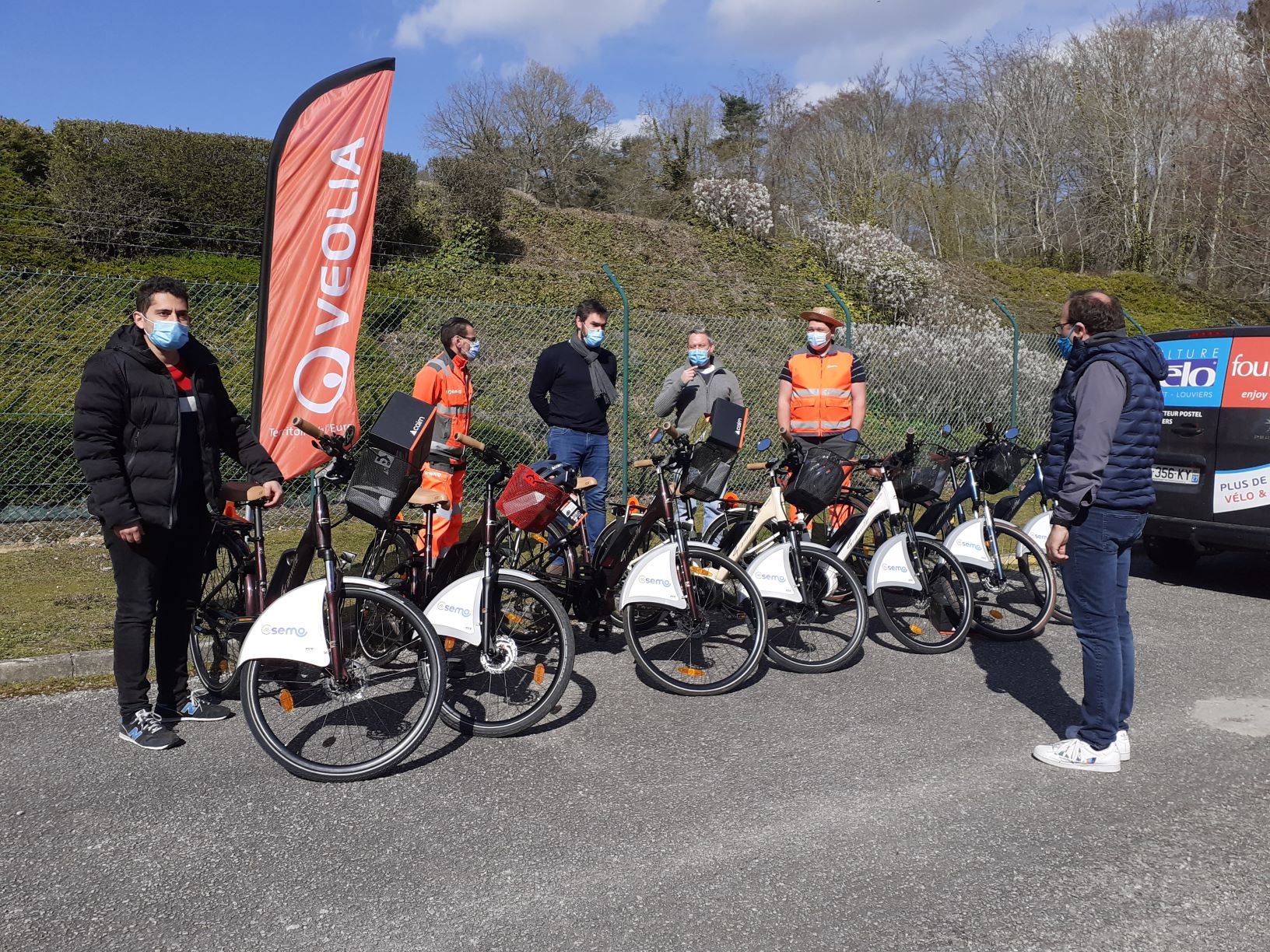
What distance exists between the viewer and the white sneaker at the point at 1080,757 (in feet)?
13.6

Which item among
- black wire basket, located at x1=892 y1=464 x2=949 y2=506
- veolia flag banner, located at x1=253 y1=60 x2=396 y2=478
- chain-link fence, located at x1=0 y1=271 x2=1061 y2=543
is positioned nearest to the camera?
black wire basket, located at x1=892 y1=464 x2=949 y2=506

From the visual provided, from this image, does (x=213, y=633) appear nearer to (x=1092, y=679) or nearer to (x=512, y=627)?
(x=512, y=627)

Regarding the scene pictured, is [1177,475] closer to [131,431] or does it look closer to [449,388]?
[449,388]

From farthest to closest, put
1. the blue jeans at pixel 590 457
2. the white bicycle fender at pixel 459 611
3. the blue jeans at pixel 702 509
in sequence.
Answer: the blue jeans at pixel 590 457
the blue jeans at pixel 702 509
the white bicycle fender at pixel 459 611

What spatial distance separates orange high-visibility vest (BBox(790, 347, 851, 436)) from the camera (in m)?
7.07

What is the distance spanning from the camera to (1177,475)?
24.3 ft

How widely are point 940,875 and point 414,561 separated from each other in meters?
2.87

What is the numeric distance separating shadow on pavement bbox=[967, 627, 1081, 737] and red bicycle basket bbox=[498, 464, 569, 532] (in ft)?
8.30

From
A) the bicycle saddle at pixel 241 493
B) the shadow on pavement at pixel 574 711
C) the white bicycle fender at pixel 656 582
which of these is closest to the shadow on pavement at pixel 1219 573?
the white bicycle fender at pixel 656 582

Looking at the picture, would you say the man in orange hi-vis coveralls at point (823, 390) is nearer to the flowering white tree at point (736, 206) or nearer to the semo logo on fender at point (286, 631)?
the semo logo on fender at point (286, 631)

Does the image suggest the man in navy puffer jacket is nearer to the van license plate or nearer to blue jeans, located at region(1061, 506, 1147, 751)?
blue jeans, located at region(1061, 506, 1147, 751)

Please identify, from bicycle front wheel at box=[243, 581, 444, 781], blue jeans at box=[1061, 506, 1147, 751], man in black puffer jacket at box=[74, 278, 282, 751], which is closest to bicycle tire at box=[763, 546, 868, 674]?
blue jeans at box=[1061, 506, 1147, 751]

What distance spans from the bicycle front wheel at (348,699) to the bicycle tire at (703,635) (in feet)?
4.11

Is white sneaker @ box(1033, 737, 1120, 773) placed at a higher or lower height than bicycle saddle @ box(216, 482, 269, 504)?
lower
